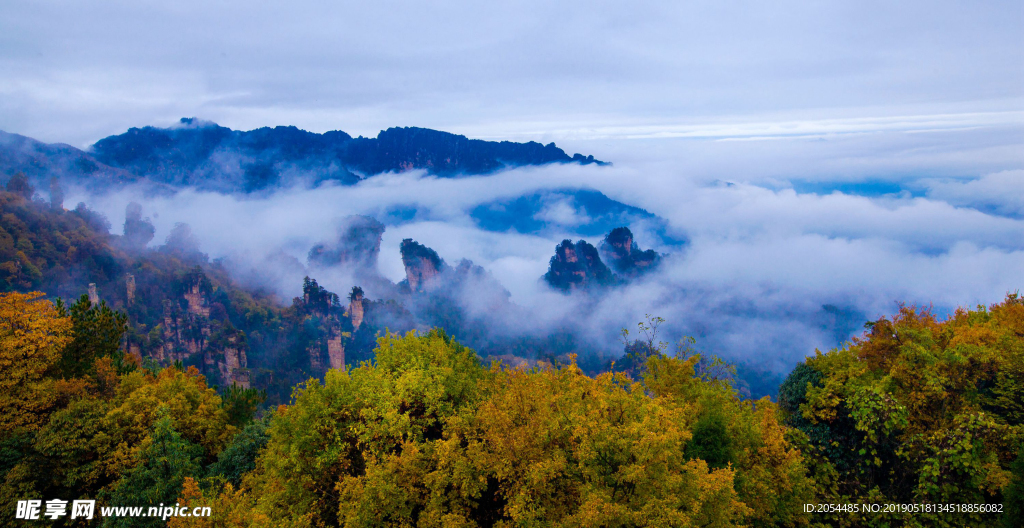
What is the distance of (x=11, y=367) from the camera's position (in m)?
32.7

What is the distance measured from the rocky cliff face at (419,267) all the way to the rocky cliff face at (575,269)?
43.8 m

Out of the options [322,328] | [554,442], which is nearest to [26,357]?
[554,442]

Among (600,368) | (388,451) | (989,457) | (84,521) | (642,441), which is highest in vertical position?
(642,441)

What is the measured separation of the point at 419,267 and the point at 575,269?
57539mm

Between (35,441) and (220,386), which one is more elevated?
(35,441)

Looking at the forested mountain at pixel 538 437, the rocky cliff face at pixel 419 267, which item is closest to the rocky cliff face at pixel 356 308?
the rocky cliff face at pixel 419 267

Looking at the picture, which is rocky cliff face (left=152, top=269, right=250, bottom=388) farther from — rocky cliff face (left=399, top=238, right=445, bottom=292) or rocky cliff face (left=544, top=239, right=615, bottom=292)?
rocky cliff face (left=544, top=239, right=615, bottom=292)

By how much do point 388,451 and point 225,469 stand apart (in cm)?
1668

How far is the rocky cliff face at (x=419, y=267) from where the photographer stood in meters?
172

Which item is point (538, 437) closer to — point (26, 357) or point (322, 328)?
point (26, 357)

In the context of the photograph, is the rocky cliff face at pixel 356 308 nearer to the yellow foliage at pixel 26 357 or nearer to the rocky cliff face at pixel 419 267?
the rocky cliff face at pixel 419 267

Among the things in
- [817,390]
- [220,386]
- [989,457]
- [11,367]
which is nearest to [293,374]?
[220,386]

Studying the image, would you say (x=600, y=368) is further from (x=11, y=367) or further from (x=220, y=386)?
(x=11, y=367)

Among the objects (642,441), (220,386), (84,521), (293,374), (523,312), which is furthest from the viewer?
(523,312)
